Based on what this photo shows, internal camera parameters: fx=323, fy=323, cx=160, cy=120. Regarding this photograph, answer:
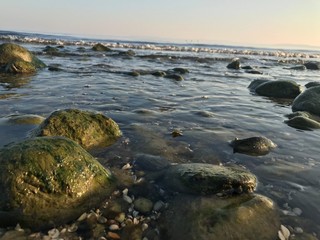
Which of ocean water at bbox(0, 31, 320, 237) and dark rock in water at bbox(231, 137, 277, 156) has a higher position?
dark rock in water at bbox(231, 137, 277, 156)

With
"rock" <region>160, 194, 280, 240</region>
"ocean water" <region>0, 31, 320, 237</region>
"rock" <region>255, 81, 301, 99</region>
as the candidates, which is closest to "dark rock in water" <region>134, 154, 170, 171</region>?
"ocean water" <region>0, 31, 320, 237</region>

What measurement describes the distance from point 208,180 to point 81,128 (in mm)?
3005

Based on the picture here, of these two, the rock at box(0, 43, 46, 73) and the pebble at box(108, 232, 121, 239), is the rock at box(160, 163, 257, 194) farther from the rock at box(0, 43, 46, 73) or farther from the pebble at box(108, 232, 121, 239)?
the rock at box(0, 43, 46, 73)

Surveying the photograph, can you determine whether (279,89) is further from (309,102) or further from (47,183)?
(47,183)

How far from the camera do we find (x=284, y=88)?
13.5 meters

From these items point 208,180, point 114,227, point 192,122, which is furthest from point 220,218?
point 192,122

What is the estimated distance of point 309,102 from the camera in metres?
10.5

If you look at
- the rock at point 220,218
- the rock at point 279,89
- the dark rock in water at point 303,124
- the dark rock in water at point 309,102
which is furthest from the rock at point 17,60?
the rock at point 220,218

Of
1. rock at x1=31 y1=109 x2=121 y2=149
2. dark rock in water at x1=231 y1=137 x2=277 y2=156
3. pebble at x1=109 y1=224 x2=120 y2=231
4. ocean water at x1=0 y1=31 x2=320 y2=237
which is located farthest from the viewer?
dark rock in water at x1=231 y1=137 x2=277 y2=156

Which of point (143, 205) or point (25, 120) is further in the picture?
point (25, 120)

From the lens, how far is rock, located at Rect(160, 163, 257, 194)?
181 inches

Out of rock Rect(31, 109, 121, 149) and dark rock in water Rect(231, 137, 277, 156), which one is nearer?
rock Rect(31, 109, 121, 149)

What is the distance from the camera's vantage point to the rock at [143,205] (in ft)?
14.5

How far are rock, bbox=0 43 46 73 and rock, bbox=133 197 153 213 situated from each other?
13.9m
